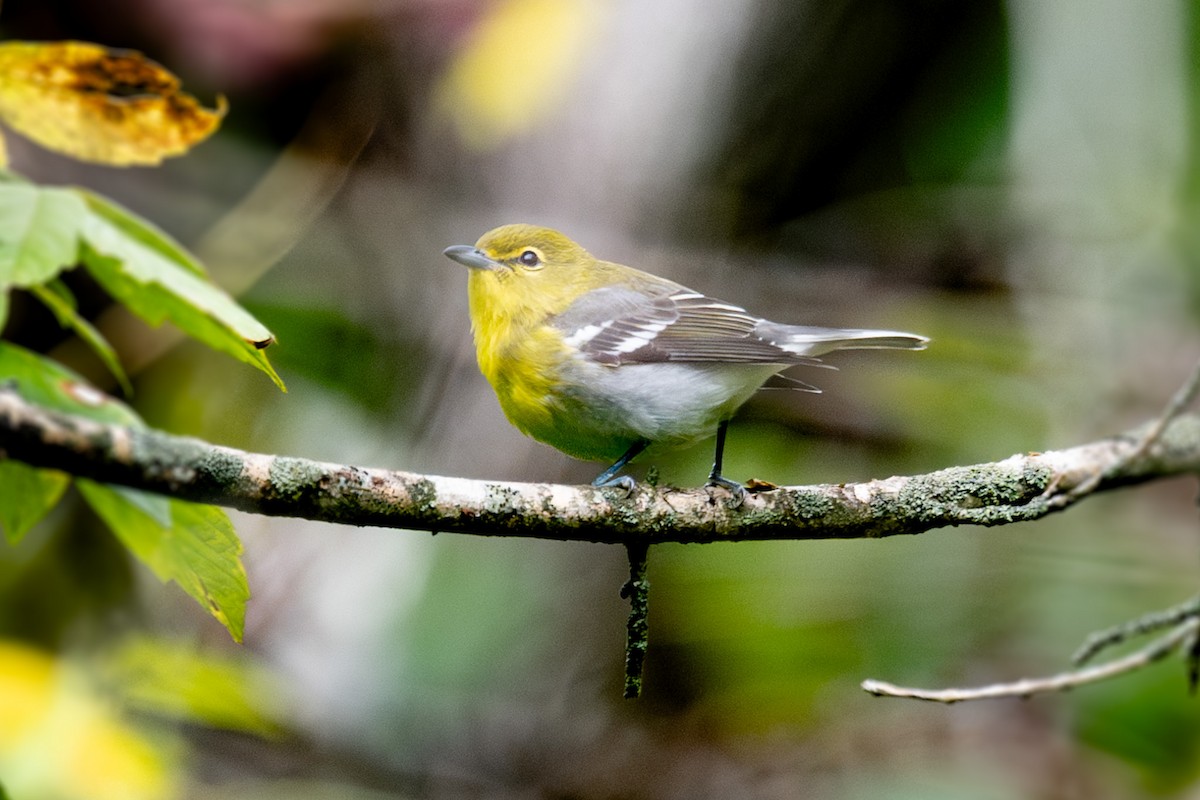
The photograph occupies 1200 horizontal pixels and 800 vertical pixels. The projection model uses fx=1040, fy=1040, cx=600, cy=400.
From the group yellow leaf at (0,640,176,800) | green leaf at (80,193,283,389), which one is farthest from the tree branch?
yellow leaf at (0,640,176,800)

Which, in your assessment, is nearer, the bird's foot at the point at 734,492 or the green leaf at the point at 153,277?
the green leaf at the point at 153,277

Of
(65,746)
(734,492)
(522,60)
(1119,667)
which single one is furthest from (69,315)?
(522,60)

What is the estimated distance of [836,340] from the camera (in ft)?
9.09

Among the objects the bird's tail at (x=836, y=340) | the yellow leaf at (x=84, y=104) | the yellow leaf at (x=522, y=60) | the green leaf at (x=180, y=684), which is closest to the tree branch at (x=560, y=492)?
the yellow leaf at (x=84, y=104)

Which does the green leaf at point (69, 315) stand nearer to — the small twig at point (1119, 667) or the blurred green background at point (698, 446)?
the small twig at point (1119, 667)

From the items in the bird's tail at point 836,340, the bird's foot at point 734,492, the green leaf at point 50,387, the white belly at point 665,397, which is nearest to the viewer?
the green leaf at point 50,387

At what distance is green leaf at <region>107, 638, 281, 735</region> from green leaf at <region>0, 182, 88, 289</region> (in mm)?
2322

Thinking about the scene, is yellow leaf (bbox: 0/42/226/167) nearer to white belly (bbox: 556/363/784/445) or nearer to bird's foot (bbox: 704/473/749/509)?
bird's foot (bbox: 704/473/749/509)

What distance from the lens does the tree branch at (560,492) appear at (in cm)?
113

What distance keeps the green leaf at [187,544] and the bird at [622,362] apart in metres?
1.46

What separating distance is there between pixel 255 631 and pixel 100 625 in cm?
58

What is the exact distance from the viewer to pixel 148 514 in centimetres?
108

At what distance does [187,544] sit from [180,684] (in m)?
2.10

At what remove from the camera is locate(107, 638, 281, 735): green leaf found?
9.92ft
